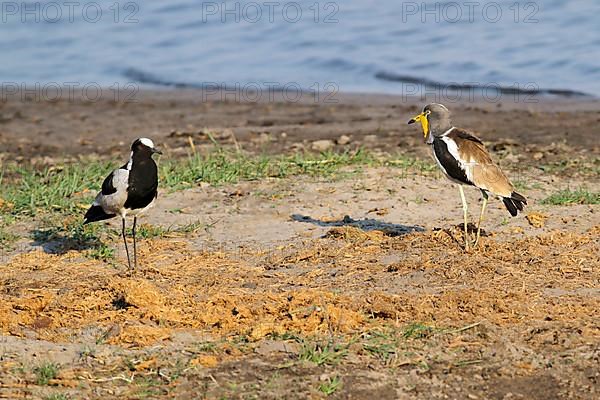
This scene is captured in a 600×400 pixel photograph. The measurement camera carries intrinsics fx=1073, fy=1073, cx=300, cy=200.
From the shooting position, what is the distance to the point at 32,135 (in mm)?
13562

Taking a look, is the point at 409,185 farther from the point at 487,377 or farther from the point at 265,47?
the point at 265,47

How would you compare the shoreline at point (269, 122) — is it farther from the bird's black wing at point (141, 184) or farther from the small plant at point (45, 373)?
the small plant at point (45, 373)

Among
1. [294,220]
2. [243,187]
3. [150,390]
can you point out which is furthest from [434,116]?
[150,390]

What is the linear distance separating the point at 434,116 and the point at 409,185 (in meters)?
1.54

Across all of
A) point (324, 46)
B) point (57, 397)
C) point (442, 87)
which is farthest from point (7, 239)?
point (324, 46)

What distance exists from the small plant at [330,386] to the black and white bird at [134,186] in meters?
2.29

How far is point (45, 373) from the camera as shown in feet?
17.5

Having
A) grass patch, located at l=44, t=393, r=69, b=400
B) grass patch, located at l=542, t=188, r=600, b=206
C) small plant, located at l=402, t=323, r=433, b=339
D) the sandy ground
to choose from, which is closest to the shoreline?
grass patch, located at l=542, t=188, r=600, b=206

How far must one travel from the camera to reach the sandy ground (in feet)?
17.3

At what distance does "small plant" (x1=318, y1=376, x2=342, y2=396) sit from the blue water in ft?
35.3

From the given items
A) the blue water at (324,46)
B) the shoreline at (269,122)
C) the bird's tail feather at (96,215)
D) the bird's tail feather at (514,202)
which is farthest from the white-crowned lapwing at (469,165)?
the blue water at (324,46)

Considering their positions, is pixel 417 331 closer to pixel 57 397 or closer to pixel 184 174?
pixel 57 397

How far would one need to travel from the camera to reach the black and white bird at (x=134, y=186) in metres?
7.10

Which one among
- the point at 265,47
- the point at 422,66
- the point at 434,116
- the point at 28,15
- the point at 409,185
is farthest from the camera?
the point at 28,15
